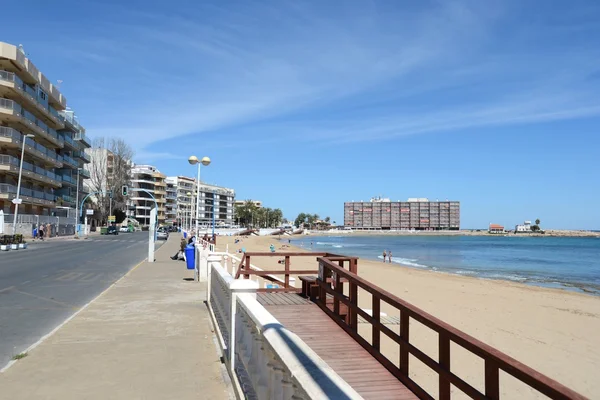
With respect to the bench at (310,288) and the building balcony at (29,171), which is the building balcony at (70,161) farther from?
the bench at (310,288)

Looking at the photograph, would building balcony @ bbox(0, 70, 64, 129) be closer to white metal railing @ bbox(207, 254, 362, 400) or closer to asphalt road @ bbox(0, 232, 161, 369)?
asphalt road @ bbox(0, 232, 161, 369)

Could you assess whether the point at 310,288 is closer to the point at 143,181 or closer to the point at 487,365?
the point at 487,365

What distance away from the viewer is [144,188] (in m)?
131

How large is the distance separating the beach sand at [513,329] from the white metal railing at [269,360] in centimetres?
403

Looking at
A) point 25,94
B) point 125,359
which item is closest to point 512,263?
point 125,359

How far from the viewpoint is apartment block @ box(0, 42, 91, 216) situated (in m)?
51.2

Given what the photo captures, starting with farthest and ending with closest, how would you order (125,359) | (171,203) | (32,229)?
(171,203) < (32,229) < (125,359)

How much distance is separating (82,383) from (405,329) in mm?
3718

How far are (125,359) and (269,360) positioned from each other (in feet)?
13.1

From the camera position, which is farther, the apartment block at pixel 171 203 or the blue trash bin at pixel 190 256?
the apartment block at pixel 171 203

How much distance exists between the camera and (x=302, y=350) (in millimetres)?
2885

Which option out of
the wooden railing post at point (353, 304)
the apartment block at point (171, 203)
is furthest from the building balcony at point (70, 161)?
the wooden railing post at point (353, 304)

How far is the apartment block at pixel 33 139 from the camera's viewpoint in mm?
51156

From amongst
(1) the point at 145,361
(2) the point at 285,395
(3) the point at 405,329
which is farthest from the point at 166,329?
(2) the point at 285,395
